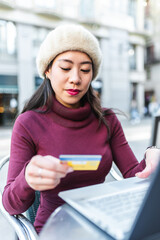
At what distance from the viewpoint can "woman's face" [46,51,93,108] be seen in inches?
42.8

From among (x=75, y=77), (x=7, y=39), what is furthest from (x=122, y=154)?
(x=7, y=39)

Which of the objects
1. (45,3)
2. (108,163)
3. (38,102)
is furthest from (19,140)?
(45,3)

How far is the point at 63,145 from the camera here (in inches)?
45.1

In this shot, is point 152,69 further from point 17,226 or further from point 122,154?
point 17,226

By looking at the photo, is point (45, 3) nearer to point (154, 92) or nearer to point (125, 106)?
point (125, 106)

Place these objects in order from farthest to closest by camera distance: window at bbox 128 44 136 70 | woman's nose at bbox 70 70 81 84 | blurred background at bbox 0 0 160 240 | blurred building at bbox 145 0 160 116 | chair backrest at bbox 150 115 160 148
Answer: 1. blurred building at bbox 145 0 160 116
2. window at bbox 128 44 136 70
3. blurred background at bbox 0 0 160 240
4. chair backrest at bbox 150 115 160 148
5. woman's nose at bbox 70 70 81 84

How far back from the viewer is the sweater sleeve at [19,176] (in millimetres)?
833

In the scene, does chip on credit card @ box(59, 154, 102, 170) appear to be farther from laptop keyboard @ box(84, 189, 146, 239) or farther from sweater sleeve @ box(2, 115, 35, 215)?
sweater sleeve @ box(2, 115, 35, 215)

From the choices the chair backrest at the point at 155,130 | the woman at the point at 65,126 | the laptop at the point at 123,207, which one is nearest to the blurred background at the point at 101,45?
the chair backrest at the point at 155,130

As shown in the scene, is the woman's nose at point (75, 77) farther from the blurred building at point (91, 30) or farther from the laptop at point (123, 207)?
the blurred building at point (91, 30)

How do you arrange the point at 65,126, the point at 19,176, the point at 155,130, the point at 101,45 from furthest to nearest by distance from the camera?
1. the point at 101,45
2. the point at 155,130
3. the point at 65,126
4. the point at 19,176

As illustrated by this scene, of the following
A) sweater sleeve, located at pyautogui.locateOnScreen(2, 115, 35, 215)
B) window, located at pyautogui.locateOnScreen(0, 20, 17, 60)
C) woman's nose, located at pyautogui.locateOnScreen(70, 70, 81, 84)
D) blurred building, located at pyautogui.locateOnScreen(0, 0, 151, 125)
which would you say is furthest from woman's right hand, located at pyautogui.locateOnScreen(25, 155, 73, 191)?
window, located at pyautogui.locateOnScreen(0, 20, 17, 60)

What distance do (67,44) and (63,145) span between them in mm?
439

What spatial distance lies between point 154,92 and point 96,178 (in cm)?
2133
